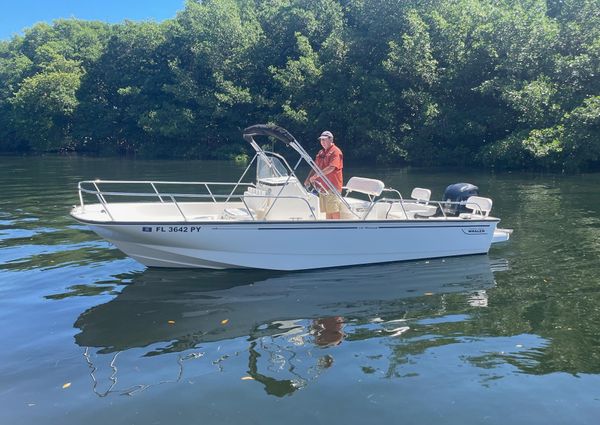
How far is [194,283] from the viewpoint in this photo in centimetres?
931

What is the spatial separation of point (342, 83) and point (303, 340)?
3870 centimetres

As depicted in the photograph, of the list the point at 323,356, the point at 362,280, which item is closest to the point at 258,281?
the point at 362,280

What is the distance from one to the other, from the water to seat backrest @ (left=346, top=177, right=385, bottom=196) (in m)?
1.43

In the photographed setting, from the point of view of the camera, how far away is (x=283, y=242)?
9.62 m

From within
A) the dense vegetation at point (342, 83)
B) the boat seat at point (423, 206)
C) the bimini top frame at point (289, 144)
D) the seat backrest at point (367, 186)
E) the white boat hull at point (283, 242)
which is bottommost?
the white boat hull at point (283, 242)

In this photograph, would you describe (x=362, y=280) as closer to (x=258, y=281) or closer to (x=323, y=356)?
(x=258, y=281)

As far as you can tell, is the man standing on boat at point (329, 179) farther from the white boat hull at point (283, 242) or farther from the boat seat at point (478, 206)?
the boat seat at point (478, 206)

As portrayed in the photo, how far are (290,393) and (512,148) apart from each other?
29992 mm

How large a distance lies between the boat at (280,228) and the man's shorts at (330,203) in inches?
4.1

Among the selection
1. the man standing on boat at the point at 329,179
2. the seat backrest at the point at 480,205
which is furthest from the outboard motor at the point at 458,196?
the man standing on boat at the point at 329,179

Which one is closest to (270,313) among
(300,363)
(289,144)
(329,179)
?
(300,363)

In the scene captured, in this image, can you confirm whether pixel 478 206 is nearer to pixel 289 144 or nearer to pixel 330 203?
pixel 330 203

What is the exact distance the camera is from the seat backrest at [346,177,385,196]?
1053 cm

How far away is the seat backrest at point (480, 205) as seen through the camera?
11.0 m
